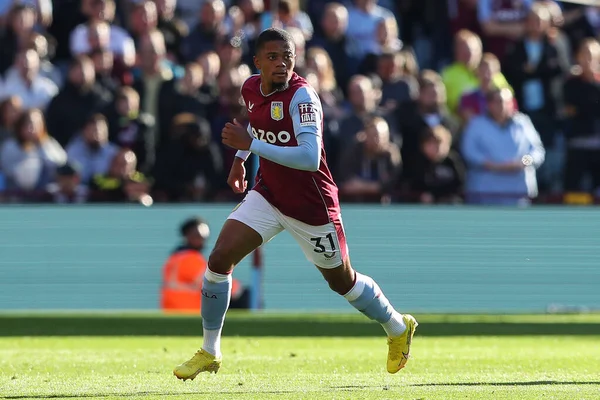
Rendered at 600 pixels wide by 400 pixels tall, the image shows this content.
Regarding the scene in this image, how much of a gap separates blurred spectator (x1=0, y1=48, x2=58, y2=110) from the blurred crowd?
2 cm

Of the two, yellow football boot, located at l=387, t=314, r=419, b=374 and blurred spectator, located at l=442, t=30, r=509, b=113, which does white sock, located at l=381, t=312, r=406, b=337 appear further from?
blurred spectator, located at l=442, t=30, r=509, b=113

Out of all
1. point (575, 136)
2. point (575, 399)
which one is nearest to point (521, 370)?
point (575, 399)

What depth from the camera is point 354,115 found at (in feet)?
50.5

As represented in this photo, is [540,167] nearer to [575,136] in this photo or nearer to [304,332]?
[575,136]

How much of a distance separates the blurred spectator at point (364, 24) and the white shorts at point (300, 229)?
931 centimetres

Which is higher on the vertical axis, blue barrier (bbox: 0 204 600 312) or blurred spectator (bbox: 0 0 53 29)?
blurred spectator (bbox: 0 0 53 29)

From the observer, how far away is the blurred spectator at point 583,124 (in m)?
16.2

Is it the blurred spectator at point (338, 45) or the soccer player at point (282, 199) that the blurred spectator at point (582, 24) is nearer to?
the blurred spectator at point (338, 45)

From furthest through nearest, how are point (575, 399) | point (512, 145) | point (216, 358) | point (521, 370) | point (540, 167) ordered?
point (540, 167), point (512, 145), point (521, 370), point (216, 358), point (575, 399)

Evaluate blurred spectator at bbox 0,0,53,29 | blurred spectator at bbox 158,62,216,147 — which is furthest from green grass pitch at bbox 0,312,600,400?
blurred spectator at bbox 0,0,53,29

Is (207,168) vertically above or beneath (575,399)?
beneath

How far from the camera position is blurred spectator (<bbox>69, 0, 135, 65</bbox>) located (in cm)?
1641

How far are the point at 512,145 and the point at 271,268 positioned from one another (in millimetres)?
3207

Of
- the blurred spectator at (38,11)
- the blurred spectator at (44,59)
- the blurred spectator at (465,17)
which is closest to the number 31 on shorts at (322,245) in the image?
the blurred spectator at (44,59)
